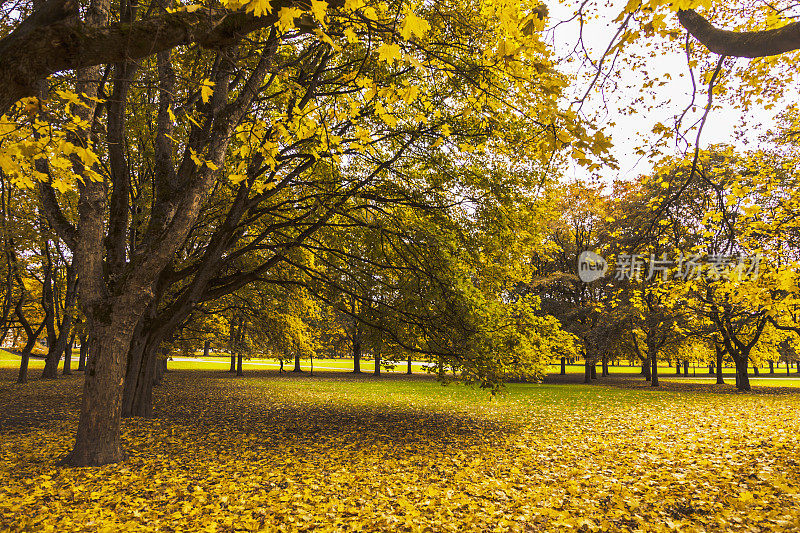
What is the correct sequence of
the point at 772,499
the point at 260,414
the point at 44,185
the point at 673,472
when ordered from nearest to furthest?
the point at 772,499 < the point at 673,472 < the point at 44,185 < the point at 260,414

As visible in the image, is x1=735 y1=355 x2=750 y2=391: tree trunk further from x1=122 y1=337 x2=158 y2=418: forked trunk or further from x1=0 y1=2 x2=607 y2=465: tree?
x1=122 y1=337 x2=158 y2=418: forked trunk

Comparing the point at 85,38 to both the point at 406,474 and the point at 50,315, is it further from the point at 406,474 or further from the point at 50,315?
the point at 50,315

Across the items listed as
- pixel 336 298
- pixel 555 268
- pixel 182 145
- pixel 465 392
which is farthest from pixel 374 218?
pixel 555 268

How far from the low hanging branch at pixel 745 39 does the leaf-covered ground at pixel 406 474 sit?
4.57 metres

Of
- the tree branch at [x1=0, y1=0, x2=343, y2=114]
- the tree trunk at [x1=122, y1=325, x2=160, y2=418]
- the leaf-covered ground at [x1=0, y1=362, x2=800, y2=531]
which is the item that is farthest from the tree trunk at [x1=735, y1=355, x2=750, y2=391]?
the tree branch at [x1=0, y1=0, x2=343, y2=114]

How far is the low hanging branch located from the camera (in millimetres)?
3506

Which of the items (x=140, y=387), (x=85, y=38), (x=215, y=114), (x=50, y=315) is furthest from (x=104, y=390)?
(x=50, y=315)

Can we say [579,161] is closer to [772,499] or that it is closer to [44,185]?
[772,499]

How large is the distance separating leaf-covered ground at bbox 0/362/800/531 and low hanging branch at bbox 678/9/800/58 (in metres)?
4.57

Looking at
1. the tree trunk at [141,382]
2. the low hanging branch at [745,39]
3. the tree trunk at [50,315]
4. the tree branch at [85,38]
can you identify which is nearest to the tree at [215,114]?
the tree branch at [85,38]

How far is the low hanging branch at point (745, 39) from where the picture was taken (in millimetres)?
3506

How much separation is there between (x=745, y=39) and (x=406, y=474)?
6644mm

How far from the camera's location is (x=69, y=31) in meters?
2.72

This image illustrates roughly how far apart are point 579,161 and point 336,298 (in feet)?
27.6
